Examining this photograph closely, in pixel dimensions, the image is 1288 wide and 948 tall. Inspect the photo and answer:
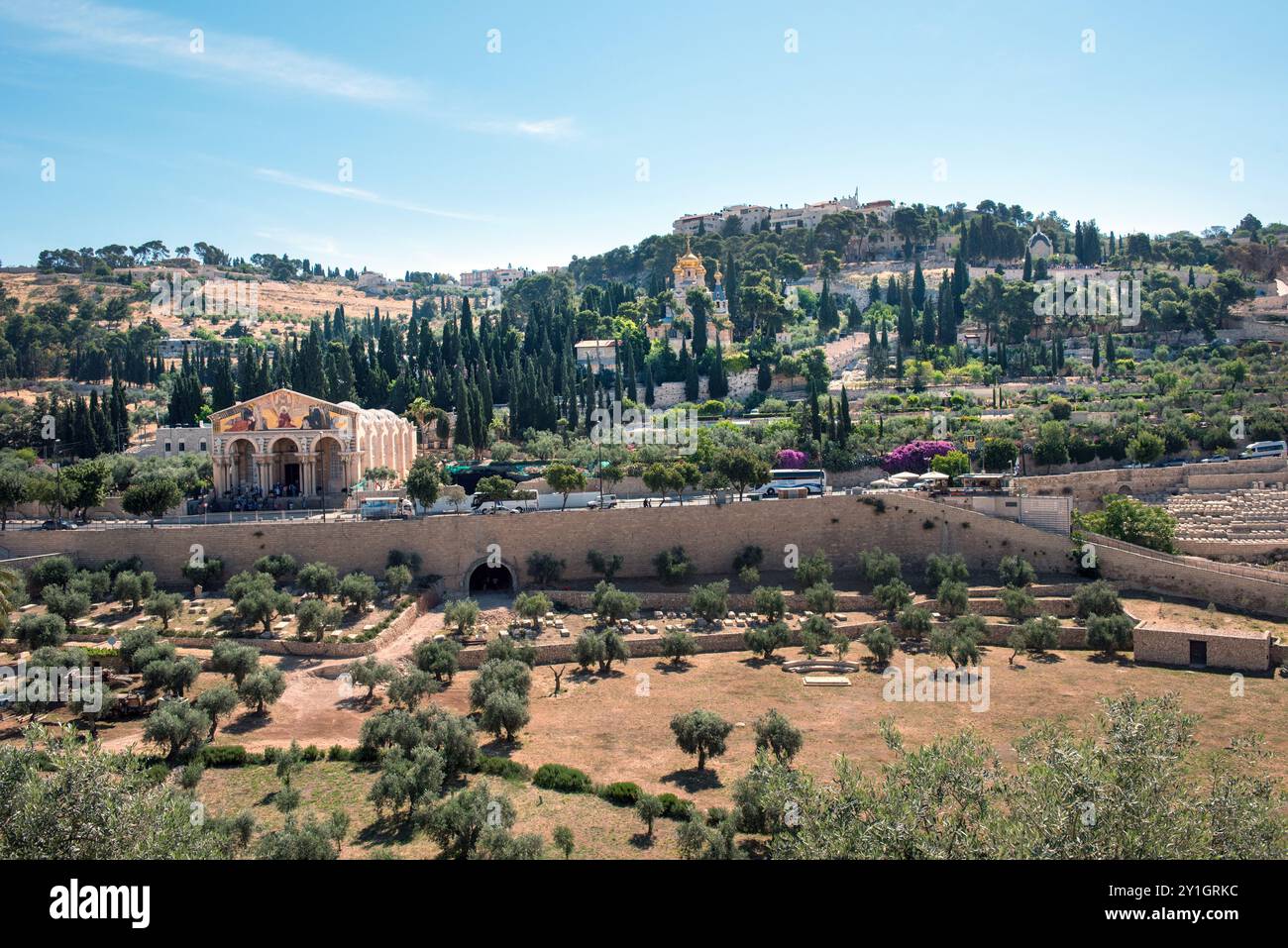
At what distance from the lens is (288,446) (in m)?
44.9

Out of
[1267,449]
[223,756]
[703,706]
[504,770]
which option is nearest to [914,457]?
[1267,449]

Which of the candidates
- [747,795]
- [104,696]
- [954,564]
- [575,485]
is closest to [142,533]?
[104,696]

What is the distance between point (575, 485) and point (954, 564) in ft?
51.7

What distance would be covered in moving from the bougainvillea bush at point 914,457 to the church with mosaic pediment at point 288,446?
24.9 meters

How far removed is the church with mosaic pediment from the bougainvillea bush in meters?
24.9

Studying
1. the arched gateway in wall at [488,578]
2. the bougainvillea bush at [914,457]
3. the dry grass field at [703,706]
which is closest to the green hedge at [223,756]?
the dry grass field at [703,706]

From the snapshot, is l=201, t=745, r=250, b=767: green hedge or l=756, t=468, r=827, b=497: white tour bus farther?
l=756, t=468, r=827, b=497: white tour bus

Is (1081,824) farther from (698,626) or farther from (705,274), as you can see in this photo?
(705,274)

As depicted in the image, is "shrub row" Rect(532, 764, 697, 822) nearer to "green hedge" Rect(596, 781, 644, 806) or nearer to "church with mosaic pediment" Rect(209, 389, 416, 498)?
"green hedge" Rect(596, 781, 644, 806)

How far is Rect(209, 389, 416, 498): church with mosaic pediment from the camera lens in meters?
43.1

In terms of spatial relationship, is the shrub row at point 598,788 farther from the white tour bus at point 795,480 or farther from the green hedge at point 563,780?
the white tour bus at point 795,480

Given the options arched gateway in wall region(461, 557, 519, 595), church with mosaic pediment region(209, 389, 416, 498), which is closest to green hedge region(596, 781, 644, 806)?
arched gateway in wall region(461, 557, 519, 595)

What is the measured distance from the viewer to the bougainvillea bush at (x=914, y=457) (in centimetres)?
4628

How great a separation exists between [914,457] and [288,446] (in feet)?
97.1
